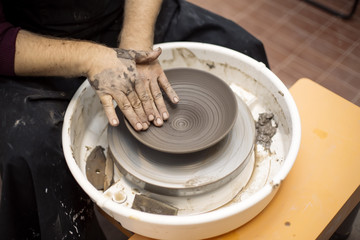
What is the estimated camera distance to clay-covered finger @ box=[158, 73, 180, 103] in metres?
1.49

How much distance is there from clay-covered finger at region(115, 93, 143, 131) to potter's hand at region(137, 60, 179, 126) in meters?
0.09

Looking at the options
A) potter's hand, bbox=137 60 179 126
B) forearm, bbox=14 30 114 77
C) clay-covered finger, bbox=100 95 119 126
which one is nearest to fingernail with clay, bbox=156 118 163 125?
potter's hand, bbox=137 60 179 126

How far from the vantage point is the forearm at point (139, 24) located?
162 cm

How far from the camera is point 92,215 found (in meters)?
1.60

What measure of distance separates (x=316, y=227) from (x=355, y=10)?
2317 mm

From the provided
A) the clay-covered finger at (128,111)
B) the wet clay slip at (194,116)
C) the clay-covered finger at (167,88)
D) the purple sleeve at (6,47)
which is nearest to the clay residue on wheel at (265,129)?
the wet clay slip at (194,116)

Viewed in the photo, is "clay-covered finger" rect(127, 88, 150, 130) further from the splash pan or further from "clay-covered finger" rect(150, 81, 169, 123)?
the splash pan

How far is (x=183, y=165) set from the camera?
4.50 feet

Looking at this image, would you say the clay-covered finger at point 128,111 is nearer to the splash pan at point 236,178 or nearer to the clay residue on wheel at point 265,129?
the splash pan at point 236,178

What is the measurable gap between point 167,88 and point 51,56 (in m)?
0.44

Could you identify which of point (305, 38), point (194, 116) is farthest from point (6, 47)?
point (305, 38)

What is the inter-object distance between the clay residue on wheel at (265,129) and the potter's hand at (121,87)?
44cm

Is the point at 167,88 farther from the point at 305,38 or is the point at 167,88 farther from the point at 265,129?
the point at 305,38

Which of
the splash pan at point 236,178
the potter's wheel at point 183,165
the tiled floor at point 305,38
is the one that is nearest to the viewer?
the splash pan at point 236,178
